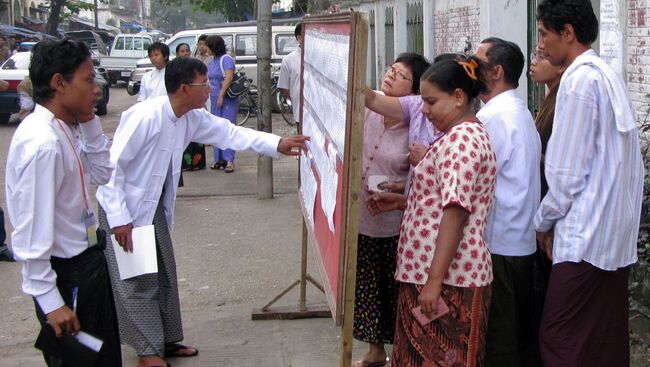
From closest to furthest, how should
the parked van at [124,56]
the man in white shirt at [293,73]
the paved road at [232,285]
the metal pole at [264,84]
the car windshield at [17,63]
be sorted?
the paved road at [232,285]
the metal pole at [264,84]
the man in white shirt at [293,73]
the car windshield at [17,63]
the parked van at [124,56]

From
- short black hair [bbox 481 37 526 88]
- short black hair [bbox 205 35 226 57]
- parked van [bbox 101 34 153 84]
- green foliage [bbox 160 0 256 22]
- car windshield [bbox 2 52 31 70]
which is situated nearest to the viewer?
short black hair [bbox 481 37 526 88]

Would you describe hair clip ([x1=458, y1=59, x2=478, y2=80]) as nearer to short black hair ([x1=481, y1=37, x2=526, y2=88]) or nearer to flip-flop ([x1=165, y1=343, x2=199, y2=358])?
short black hair ([x1=481, y1=37, x2=526, y2=88])

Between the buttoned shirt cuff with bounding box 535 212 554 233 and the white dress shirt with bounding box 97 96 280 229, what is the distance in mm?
1668

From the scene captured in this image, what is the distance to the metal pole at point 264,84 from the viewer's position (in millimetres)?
9242

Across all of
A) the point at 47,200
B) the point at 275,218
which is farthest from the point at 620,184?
the point at 275,218

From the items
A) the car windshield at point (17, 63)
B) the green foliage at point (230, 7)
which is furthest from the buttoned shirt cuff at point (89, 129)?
the green foliage at point (230, 7)

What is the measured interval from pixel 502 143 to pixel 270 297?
9.73 ft

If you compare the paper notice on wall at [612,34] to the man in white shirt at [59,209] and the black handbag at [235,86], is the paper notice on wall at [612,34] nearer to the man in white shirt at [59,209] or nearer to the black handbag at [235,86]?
the man in white shirt at [59,209]

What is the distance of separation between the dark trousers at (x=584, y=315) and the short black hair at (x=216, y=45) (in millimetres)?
8779

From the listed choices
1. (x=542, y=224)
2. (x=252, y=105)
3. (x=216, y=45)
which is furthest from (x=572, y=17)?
(x=252, y=105)

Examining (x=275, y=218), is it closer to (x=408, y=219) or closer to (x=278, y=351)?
(x=278, y=351)

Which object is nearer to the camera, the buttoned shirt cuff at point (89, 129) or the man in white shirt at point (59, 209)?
the man in white shirt at point (59, 209)

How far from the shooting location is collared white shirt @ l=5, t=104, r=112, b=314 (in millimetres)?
3131

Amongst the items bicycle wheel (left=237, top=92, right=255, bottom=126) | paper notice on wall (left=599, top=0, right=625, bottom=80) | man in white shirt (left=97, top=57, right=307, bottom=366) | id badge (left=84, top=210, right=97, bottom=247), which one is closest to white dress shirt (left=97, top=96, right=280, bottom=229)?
man in white shirt (left=97, top=57, right=307, bottom=366)
